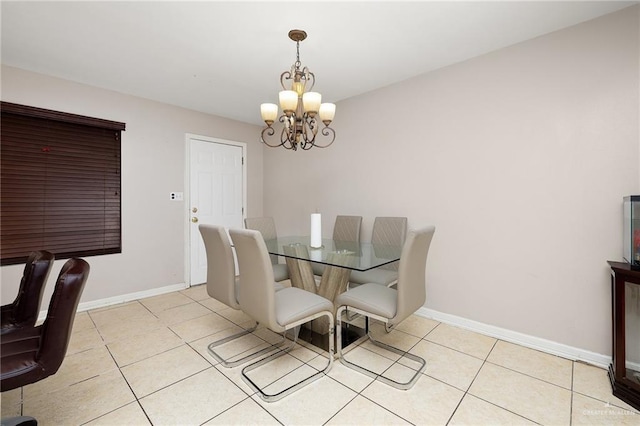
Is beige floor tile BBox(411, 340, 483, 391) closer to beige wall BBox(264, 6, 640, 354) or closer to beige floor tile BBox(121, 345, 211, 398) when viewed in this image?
beige wall BBox(264, 6, 640, 354)

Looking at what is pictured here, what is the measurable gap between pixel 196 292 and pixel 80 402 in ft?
6.69

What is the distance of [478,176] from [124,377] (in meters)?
3.14

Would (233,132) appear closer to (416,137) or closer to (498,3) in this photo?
(416,137)

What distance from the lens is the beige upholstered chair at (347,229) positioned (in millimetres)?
3219

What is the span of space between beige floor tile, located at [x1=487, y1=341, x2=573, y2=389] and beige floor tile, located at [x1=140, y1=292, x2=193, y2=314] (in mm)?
3127

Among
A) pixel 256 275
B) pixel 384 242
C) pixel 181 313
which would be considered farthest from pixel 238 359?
pixel 384 242

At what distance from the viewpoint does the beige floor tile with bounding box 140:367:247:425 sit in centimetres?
153

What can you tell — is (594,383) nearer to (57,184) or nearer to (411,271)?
(411,271)

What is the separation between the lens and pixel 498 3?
184cm

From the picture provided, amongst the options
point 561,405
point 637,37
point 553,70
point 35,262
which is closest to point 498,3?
point 553,70

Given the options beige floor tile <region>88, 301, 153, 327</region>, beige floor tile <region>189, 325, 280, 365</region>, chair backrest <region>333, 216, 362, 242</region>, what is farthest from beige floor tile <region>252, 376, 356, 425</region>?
beige floor tile <region>88, 301, 153, 327</region>

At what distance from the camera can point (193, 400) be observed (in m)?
1.66

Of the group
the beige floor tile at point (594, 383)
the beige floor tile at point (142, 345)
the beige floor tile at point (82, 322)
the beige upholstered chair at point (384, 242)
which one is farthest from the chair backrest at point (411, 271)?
the beige floor tile at point (82, 322)

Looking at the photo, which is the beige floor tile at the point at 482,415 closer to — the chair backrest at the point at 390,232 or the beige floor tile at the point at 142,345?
the chair backrest at the point at 390,232
